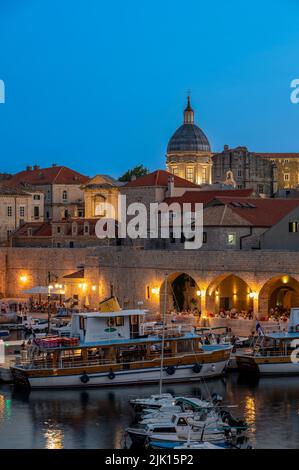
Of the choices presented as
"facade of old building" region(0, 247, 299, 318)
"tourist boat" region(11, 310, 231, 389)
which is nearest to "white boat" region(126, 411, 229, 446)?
"tourist boat" region(11, 310, 231, 389)

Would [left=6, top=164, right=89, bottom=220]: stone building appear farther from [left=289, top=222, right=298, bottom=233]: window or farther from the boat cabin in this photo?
the boat cabin

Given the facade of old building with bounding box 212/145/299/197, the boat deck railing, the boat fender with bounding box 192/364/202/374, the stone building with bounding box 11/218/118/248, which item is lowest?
the boat fender with bounding box 192/364/202/374

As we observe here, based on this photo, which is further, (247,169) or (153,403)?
(247,169)

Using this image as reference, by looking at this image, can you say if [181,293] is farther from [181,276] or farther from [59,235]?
[59,235]

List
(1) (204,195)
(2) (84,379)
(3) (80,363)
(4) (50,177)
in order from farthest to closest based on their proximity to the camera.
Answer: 1. (4) (50,177)
2. (1) (204,195)
3. (3) (80,363)
4. (2) (84,379)

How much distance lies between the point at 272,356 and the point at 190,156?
1989 inches

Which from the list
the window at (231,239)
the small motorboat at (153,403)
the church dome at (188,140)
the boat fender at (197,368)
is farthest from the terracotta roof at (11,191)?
the small motorboat at (153,403)

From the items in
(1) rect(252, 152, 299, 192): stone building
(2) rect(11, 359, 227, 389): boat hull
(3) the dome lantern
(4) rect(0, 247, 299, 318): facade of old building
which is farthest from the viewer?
(1) rect(252, 152, 299, 192): stone building

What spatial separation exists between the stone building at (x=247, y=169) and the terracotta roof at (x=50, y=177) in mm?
14192

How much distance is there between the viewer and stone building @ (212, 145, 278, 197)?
106 m

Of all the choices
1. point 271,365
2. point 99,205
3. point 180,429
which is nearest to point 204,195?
point 99,205

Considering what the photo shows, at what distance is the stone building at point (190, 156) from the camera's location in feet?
300

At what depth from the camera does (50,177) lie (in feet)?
315

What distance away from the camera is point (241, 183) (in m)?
104
